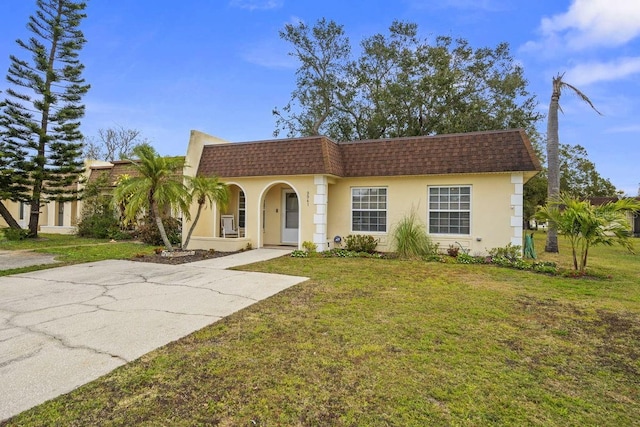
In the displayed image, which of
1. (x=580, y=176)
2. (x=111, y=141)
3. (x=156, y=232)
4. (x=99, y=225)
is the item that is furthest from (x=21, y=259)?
(x=580, y=176)

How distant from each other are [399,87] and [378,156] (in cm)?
1035

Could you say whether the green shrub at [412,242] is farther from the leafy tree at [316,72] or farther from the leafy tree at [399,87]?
the leafy tree at [316,72]

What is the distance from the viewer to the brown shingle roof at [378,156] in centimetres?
1084

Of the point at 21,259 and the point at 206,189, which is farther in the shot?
the point at 206,189

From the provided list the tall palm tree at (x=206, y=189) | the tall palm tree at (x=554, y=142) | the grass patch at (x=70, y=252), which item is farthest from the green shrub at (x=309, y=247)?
the tall palm tree at (x=554, y=142)

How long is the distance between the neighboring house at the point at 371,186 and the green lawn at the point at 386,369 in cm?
540

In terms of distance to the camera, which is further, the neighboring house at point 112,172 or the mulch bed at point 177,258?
the neighboring house at point 112,172

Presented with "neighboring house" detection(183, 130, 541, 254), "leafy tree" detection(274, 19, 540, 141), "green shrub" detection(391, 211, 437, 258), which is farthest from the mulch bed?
"leafy tree" detection(274, 19, 540, 141)

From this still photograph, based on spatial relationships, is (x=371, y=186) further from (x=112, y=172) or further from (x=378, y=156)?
(x=112, y=172)

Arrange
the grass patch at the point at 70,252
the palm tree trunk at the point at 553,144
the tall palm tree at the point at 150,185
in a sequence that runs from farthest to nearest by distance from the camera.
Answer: the palm tree trunk at the point at 553,144, the tall palm tree at the point at 150,185, the grass patch at the point at 70,252

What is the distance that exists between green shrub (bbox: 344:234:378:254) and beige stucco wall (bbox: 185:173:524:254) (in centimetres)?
61

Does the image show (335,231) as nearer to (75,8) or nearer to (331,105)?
(331,105)

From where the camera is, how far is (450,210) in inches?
460

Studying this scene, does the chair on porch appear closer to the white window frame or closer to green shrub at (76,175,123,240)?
green shrub at (76,175,123,240)
